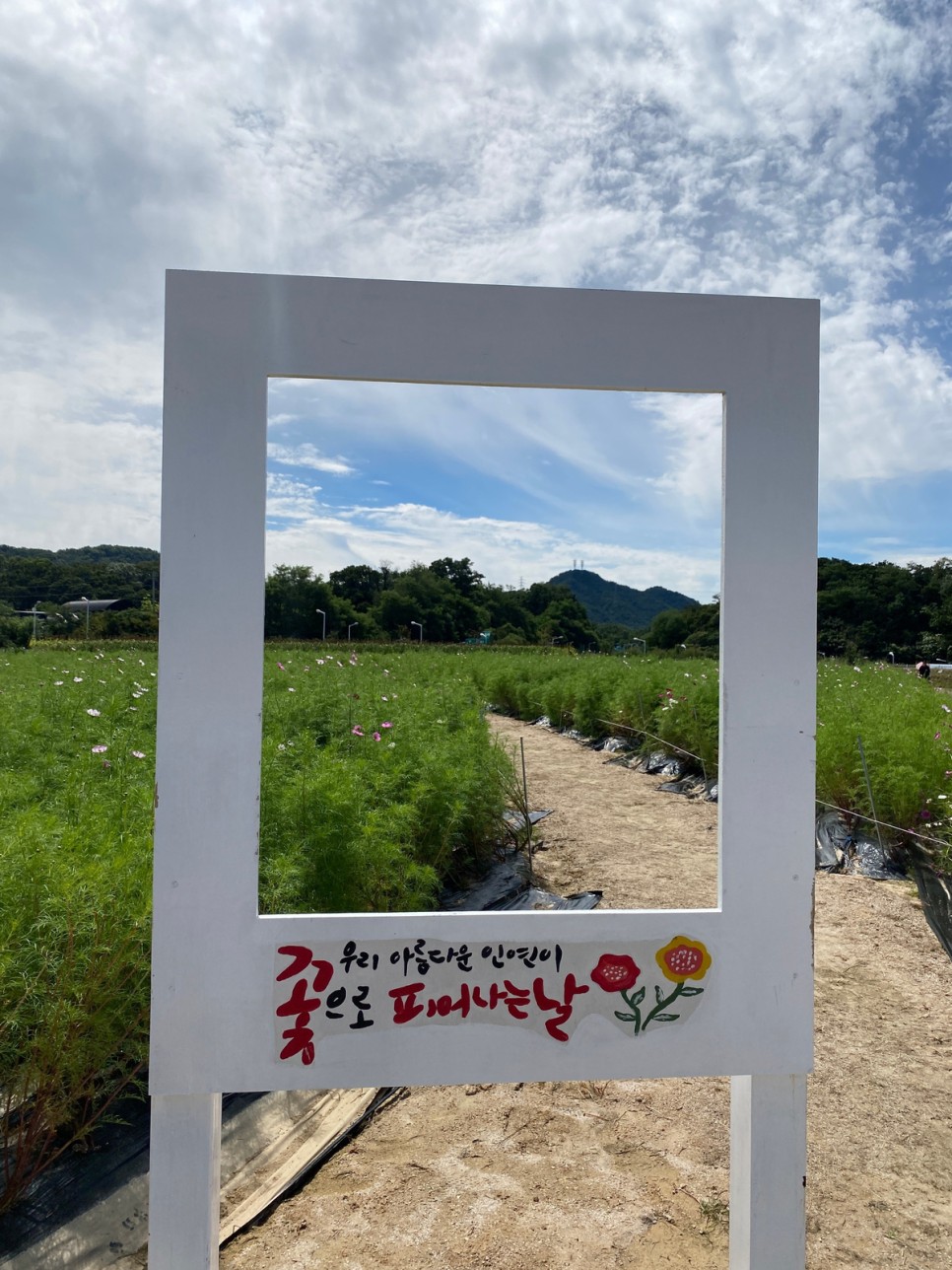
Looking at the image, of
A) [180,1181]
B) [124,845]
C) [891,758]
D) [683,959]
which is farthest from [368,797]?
[891,758]

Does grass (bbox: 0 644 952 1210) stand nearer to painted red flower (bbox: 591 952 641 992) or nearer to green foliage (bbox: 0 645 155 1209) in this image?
green foliage (bbox: 0 645 155 1209)

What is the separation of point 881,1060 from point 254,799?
3.01 m

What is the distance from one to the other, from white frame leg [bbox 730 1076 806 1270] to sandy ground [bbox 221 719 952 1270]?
503 millimetres

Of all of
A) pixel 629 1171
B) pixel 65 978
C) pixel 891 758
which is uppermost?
pixel 891 758

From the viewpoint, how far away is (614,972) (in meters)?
1.57

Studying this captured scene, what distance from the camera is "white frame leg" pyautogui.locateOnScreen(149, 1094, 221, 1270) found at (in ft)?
5.07

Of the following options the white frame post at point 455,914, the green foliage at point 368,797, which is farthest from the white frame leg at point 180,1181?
the green foliage at point 368,797

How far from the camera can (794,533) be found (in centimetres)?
161

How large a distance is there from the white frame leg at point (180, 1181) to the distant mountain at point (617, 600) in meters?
1.34

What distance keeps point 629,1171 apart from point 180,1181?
1.47 m

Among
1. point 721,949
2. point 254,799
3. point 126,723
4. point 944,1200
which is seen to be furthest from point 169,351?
point 126,723

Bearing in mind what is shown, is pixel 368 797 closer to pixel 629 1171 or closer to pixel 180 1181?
pixel 629 1171

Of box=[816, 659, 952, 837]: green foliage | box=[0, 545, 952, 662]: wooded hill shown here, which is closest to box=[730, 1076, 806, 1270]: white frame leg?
box=[0, 545, 952, 662]: wooded hill

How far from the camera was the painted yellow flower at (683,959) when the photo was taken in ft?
5.19
